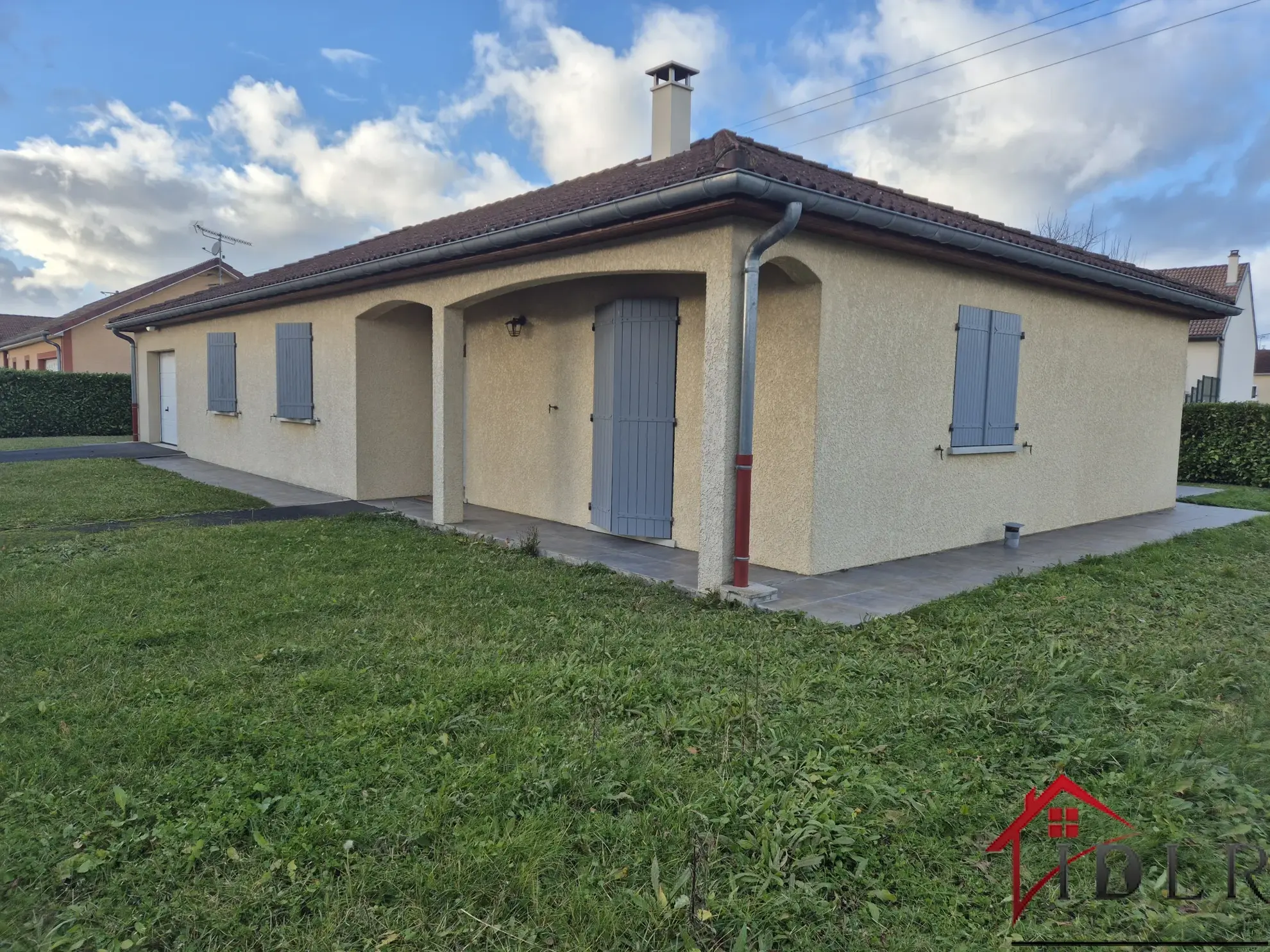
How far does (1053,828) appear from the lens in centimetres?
277

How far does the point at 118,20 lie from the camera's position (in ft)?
31.4

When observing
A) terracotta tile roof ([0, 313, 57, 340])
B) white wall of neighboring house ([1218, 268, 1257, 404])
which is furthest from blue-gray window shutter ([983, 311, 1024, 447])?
terracotta tile roof ([0, 313, 57, 340])

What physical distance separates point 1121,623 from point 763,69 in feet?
45.0

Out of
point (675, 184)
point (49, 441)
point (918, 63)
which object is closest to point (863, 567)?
point (675, 184)

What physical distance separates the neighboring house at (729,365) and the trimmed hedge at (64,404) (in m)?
12.8

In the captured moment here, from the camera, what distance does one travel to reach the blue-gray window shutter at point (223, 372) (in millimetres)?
13219

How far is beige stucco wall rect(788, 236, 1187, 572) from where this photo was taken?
21.0 feet

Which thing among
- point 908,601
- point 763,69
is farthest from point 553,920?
point 763,69

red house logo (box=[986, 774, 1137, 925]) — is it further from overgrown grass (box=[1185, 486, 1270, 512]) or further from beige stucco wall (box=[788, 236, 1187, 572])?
overgrown grass (box=[1185, 486, 1270, 512])

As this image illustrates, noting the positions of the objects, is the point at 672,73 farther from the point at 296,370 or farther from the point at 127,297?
the point at 127,297

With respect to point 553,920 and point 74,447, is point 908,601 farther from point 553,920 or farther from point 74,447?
point 74,447

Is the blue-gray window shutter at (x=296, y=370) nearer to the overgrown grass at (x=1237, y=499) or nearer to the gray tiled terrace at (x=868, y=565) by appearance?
the gray tiled terrace at (x=868, y=565)

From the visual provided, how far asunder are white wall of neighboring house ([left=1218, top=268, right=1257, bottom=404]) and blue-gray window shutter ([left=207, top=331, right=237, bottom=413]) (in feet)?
89.3

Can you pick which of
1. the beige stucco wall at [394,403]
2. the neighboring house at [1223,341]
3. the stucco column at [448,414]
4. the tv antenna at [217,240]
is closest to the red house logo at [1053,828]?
the stucco column at [448,414]
